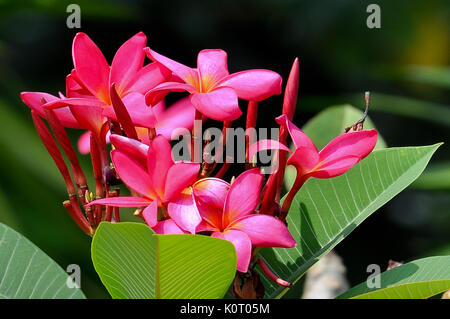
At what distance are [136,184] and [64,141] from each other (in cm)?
11

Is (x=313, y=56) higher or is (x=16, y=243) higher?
(x=313, y=56)

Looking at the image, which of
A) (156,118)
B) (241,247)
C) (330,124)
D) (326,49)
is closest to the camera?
(241,247)

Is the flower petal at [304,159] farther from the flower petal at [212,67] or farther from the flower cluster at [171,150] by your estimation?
the flower petal at [212,67]

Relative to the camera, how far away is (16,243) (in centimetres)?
61

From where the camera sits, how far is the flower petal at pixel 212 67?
612 millimetres

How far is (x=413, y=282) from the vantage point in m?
0.56

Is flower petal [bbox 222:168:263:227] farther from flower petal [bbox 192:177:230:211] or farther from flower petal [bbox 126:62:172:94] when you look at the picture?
flower petal [bbox 126:62:172:94]

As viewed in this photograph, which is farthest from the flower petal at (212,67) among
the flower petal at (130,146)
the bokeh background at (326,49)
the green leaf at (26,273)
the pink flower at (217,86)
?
the bokeh background at (326,49)

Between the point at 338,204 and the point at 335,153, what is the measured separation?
4.7 inches

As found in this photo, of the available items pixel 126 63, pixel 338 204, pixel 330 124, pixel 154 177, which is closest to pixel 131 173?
pixel 154 177

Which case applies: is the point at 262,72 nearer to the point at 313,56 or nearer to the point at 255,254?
the point at 255,254

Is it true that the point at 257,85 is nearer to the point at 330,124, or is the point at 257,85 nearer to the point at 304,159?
the point at 304,159

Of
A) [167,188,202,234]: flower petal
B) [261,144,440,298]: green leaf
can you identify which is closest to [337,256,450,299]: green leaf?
[261,144,440,298]: green leaf
